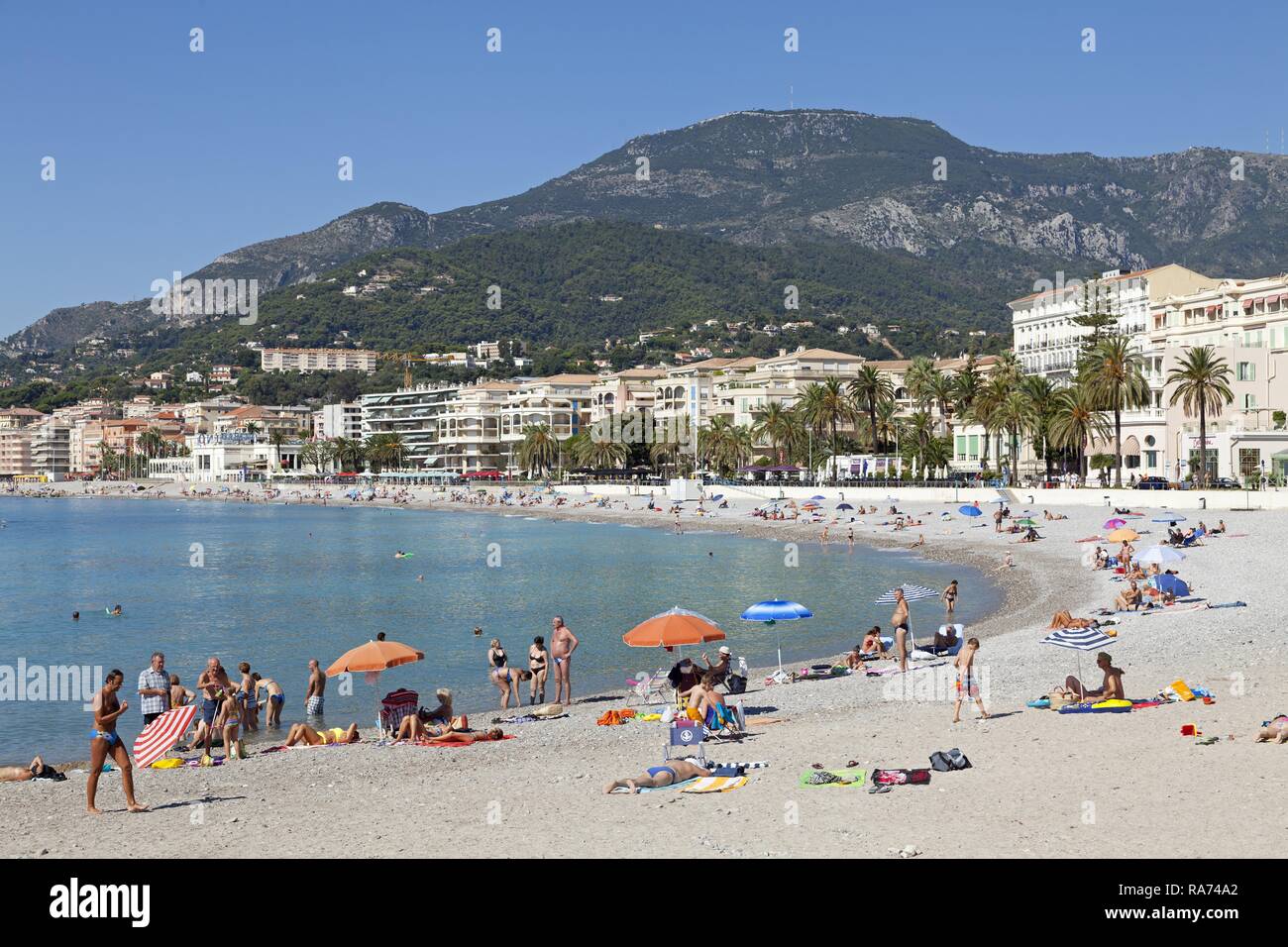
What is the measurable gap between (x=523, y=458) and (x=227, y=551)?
74486 millimetres

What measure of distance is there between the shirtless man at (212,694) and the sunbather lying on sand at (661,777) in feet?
21.8

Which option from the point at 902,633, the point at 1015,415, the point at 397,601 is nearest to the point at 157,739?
the point at 902,633

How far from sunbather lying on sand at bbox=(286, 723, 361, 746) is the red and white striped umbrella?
199 cm

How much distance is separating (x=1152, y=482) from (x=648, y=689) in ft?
142

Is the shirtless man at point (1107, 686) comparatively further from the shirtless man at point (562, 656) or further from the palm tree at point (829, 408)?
the palm tree at point (829, 408)

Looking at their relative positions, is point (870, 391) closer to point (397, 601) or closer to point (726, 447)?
point (726, 447)

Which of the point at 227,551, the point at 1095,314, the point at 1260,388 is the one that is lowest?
the point at 227,551

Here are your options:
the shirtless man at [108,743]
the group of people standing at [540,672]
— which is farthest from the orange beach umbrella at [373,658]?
the shirtless man at [108,743]

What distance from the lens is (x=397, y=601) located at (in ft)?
121

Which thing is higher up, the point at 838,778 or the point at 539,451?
the point at 539,451

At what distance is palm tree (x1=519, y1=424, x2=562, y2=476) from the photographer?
13138 cm
